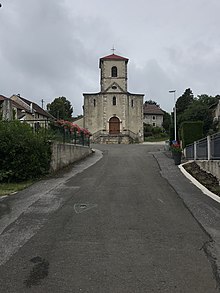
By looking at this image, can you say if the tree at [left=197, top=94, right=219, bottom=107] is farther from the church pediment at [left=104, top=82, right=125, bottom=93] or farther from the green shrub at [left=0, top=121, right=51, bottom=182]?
the green shrub at [left=0, top=121, right=51, bottom=182]

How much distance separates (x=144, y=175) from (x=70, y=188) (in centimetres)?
460

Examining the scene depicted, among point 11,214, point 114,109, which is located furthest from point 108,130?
point 11,214

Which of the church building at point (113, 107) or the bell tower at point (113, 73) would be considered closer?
the church building at point (113, 107)

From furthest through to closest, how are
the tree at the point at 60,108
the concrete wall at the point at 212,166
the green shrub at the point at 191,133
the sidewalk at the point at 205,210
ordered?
the tree at the point at 60,108 → the green shrub at the point at 191,133 → the concrete wall at the point at 212,166 → the sidewalk at the point at 205,210

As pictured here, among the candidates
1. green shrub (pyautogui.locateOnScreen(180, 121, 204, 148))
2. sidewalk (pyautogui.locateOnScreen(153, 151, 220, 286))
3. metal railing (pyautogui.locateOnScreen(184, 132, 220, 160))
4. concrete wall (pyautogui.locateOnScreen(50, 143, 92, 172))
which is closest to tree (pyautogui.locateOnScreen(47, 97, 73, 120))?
green shrub (pyautogui.locateOnScreen(180, 121, 204, 148))

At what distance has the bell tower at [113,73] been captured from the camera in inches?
2301

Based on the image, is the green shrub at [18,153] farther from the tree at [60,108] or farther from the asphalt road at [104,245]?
the tree at [60,108]

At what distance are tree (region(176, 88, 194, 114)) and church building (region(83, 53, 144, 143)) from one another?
19094mm

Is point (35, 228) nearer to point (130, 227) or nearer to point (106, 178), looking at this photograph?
point (130, 227)

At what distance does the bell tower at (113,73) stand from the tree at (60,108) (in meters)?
27.5

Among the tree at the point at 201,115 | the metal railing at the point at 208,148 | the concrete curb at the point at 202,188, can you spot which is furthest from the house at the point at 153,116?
the concrete curb at the point at 202,188

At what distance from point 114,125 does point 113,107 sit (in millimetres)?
3073

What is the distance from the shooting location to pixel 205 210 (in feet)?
27.4

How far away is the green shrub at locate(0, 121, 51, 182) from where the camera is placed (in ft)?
45.2
